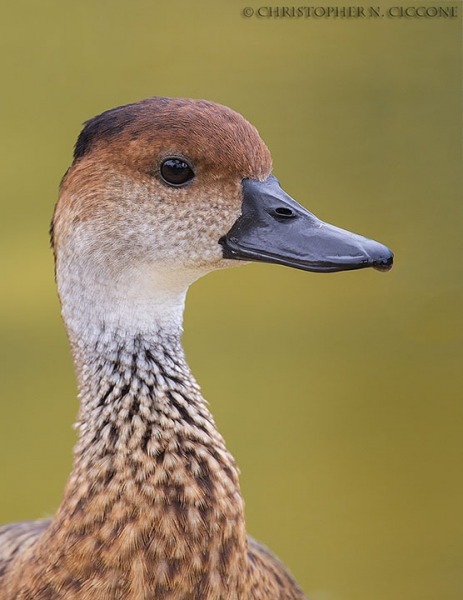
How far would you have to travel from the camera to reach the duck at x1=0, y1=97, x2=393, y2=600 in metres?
0.93

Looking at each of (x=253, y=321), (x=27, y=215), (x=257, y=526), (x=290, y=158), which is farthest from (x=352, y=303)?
(x=27, y=215)

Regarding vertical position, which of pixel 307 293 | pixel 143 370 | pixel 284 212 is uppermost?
pixel 307 293

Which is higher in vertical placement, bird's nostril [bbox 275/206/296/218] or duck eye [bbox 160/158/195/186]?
duck eye [bbox 160/158/195/186]

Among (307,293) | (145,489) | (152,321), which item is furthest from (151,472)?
(307,293)

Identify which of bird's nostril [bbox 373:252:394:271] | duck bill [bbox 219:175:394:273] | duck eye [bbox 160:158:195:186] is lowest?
bird's nostril [bbox 373:252:394:271]

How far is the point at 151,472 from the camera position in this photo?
96cm

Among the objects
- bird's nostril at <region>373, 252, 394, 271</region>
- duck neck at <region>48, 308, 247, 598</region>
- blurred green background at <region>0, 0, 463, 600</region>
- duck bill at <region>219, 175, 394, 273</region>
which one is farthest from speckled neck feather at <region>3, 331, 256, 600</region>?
blurred green background at <region>0, 0, 463, 600</region>

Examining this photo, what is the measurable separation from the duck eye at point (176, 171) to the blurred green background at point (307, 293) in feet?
1.79

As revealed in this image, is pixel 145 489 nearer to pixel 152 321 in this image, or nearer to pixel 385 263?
pixel 152 321

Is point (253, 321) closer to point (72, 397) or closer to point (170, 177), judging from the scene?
point (72, 397)

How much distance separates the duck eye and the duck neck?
169mm

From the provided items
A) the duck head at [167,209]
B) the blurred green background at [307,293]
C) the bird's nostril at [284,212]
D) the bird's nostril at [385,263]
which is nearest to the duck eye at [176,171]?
the duck head at [167,209]

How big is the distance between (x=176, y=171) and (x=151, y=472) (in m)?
0.34

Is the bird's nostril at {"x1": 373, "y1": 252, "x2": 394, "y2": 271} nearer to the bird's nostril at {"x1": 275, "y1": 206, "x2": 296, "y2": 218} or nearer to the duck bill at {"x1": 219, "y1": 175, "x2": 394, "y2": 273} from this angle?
the duck bill at {"x1": 219, "y1": 175, "x2": 394, "y2": 273}
